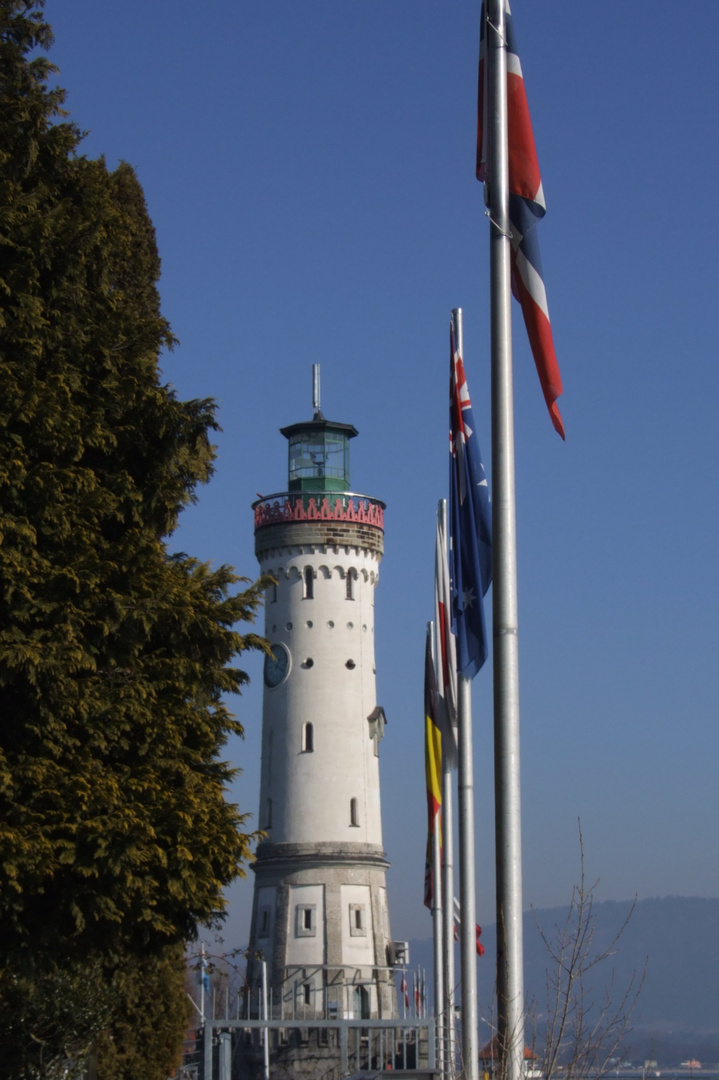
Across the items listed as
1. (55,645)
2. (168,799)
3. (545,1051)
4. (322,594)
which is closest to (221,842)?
(168,799)

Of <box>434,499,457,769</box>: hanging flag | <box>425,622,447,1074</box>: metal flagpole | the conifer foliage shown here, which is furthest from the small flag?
the conifer foliage

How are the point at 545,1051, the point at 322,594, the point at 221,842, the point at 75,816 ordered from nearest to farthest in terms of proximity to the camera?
the point at 545,1051 < the point at 75,816 < the point at 221,842 < the point at 322,594

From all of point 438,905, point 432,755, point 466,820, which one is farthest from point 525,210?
point 438,905

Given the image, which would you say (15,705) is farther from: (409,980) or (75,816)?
(409,980)

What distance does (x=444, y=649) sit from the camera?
27.7 meters

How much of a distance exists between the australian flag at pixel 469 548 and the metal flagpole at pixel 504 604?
5719 millimetres

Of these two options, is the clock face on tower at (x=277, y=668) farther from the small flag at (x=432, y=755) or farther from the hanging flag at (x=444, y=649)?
the hanging flag at (x=444, y=649)

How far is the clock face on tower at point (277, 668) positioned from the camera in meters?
62.9

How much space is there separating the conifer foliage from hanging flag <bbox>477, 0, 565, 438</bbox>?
6856 mm

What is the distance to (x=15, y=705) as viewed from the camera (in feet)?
59.7

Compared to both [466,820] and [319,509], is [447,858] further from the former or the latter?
[319,509]

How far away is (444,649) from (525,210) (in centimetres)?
1424

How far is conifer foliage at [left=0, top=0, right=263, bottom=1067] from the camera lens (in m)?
17.7

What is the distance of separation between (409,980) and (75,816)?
164ft
